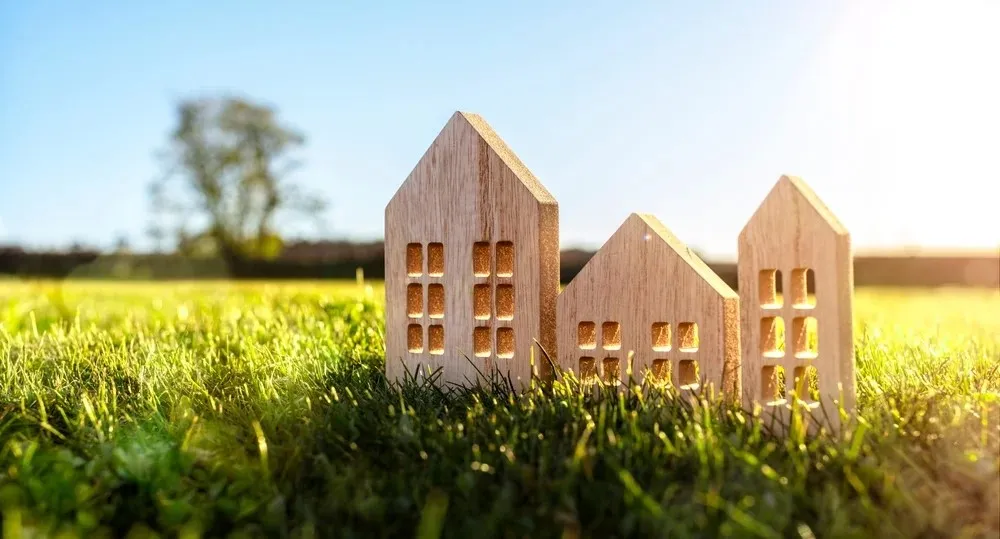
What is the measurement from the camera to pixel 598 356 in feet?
12.6

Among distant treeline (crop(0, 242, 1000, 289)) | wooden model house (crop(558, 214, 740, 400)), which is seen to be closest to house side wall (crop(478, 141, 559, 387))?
wooden model house (crop(558, 214, 740, 400))

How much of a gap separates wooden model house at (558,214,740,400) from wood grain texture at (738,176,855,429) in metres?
0.14

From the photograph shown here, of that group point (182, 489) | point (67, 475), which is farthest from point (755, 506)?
point (67, 475)

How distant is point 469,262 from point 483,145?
570 mm

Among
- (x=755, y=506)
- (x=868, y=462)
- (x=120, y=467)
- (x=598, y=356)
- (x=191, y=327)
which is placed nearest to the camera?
(x=755, y=506)

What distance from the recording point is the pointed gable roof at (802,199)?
10.6ft

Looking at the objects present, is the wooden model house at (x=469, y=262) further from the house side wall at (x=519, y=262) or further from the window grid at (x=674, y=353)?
the window grid at (x=674, y=353)

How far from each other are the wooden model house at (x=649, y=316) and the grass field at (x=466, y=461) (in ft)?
0.72

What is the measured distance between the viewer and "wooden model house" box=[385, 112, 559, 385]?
3.86 metres

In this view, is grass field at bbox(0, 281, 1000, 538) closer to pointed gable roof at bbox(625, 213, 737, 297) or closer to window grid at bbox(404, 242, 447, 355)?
window grid at bbox(404, 242, 447, 355)

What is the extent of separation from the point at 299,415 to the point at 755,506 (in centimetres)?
198

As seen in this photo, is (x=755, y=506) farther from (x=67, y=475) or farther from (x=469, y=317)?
(x=67, y=475)

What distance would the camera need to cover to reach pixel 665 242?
143 inches

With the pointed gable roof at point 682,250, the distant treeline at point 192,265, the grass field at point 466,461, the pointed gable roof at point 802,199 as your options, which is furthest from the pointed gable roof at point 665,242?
the distant treeline at point 192,265
